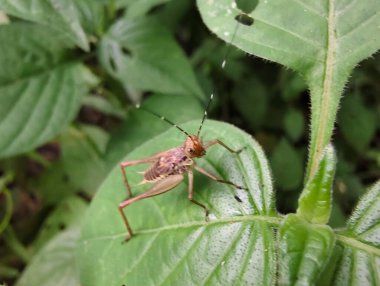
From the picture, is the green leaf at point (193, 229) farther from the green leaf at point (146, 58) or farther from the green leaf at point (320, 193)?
the green leaf at point (146, 58)

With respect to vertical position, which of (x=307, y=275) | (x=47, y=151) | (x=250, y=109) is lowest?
(x=47, y=151)

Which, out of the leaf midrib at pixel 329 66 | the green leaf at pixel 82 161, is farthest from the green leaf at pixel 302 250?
the green leaf at pixel 82 161

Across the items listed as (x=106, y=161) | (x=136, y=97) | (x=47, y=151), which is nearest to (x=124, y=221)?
(x=106, y=161)

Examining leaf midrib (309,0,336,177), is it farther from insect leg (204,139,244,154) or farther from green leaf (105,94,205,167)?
green leaf (105,94,205,167)

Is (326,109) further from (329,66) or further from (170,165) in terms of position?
(170,165)

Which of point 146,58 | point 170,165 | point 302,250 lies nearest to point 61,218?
point 146,58

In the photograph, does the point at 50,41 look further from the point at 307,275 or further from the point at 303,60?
the point at 307,275
